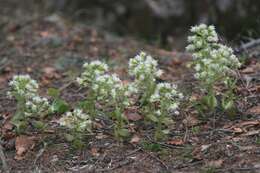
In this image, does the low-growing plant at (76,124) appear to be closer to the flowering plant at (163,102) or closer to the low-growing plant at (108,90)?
the low-growing plant at (108,90)

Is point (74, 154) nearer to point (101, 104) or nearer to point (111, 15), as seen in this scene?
point (101, 104)

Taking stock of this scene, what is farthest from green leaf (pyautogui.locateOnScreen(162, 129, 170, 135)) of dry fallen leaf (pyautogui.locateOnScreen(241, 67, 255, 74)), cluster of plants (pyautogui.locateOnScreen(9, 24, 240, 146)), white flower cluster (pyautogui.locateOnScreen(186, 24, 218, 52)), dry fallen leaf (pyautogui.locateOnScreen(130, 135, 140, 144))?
dry fallen leaf (pyautogui.locateOnScreen(241, 67, 255, 74))

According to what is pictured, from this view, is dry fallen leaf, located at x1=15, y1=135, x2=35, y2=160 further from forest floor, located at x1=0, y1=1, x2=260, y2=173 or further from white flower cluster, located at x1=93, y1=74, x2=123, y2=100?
white flower cluster, located at x1=93, y1=74, x2=123, y2=100

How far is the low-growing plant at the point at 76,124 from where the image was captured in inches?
130

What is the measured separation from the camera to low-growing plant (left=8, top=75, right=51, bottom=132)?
3.47m

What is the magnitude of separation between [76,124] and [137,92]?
42 cm

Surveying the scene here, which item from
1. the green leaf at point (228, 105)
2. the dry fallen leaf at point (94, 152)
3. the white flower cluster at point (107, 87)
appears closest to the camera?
the white flower cluster at point (107, 87)

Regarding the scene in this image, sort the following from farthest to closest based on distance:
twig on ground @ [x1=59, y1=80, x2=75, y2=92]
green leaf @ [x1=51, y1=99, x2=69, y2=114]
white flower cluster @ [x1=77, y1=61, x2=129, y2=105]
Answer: twig on ground @ [x1=59, y1=80, x2=75, y2=92], green leaf @ [x1=51, y1=99, x2=69, y2=114], white flower cluster @ [x1=77, y1=61, x2=129, y2=105]

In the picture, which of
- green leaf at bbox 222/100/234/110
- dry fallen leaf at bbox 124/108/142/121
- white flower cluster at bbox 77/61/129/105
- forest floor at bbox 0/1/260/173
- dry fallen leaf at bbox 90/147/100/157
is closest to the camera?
forest floor at bbox 0/1/260/173

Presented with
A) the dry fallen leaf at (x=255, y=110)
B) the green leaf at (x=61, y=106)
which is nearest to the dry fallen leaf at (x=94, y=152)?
the green leaf at (x=61, y=106)

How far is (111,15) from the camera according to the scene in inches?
287

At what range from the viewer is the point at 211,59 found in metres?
3.43

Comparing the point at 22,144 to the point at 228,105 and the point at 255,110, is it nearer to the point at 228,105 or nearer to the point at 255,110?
the point at 228,105

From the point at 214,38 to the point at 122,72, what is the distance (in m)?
1.69
